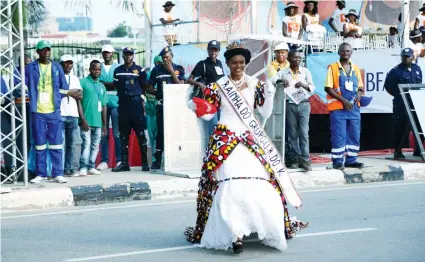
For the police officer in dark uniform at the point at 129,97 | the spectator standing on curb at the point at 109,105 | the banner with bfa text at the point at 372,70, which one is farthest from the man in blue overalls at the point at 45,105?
the banner with bfa text at the point at 372,70

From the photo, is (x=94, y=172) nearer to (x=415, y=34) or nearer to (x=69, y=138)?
(x=69, y=138)

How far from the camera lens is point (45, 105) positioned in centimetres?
1293

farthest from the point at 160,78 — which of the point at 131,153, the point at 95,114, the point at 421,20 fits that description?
the point at 421,20

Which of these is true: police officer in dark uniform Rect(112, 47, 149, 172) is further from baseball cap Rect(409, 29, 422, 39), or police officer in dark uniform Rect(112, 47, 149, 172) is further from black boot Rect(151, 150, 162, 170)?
baseball cap Rect(409, 29, 422, 39)

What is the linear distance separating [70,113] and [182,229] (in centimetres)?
442

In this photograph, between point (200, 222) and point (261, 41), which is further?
point (261, 41)

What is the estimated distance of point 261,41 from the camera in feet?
59.3

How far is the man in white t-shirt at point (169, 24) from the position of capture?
2188 cm

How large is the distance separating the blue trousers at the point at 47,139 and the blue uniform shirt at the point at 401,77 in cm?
579

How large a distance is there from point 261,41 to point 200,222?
31.5ft

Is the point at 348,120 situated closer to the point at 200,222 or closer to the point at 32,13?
the point at 200,222

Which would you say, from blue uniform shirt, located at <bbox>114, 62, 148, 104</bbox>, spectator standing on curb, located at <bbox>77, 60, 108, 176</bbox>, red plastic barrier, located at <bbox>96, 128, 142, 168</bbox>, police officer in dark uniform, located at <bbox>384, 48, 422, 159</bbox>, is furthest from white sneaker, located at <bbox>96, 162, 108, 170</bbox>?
police officer in dark uniform, located at <bbox>384, 48, 422, 159</bbox>

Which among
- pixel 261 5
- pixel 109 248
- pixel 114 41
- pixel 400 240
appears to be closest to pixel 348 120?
pixel 400 240

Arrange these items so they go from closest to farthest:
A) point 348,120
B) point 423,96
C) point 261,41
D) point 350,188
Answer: point 350,188
point 348,120
point 423,96
point 261,41
